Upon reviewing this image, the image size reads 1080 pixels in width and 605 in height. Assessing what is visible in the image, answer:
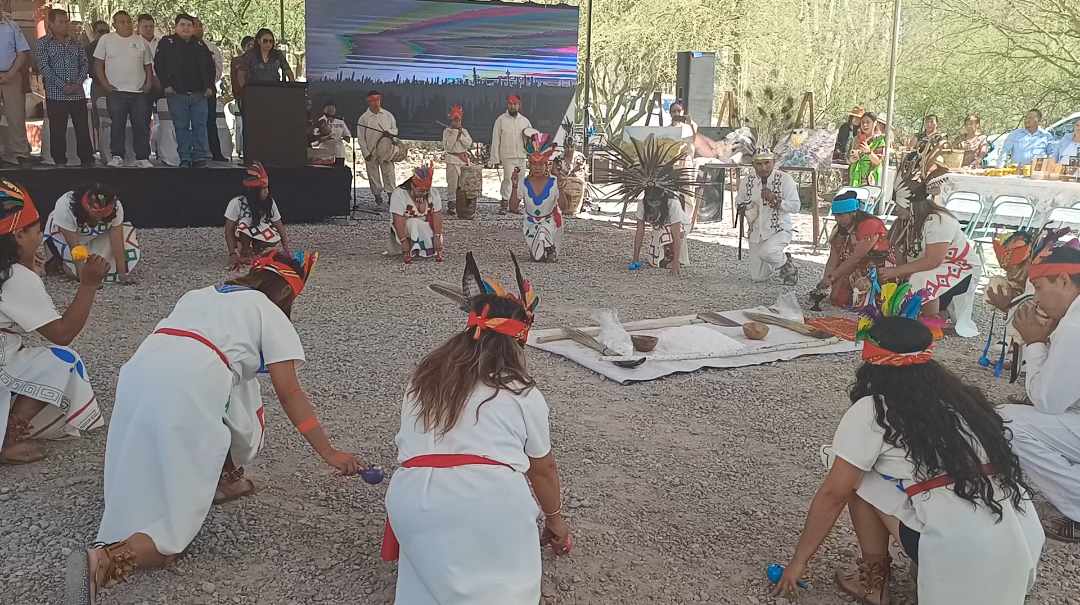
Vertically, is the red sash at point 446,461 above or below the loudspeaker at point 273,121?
below

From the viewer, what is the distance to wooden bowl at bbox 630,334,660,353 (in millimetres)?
5465

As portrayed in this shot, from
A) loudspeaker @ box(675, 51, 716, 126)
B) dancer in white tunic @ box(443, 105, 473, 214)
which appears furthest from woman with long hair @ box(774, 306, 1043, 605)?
loudspeaker @ box(675, 51, 716, 126)

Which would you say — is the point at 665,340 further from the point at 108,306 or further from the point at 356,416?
the point at 108,306

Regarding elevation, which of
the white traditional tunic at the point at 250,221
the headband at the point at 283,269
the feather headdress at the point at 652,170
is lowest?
the white traditional tunic at the point at 250,221

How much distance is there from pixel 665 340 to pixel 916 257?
176 cm

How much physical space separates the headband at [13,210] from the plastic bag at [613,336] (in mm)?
3019

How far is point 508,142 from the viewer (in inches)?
486

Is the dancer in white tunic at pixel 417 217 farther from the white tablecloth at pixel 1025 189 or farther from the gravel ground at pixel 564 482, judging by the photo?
the white tablecloth at pixel 1025 189

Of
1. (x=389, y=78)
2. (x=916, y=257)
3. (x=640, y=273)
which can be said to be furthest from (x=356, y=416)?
(x=389, y=78)

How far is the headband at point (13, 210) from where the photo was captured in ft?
11.1

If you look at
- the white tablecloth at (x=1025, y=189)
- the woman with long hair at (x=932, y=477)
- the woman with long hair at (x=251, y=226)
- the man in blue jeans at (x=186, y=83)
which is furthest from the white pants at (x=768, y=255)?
the man in blue jeans at (x=186, y=83)

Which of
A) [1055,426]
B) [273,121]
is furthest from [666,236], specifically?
[1055,426]

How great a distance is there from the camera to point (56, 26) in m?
8.80

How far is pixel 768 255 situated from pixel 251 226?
426 centimetres
